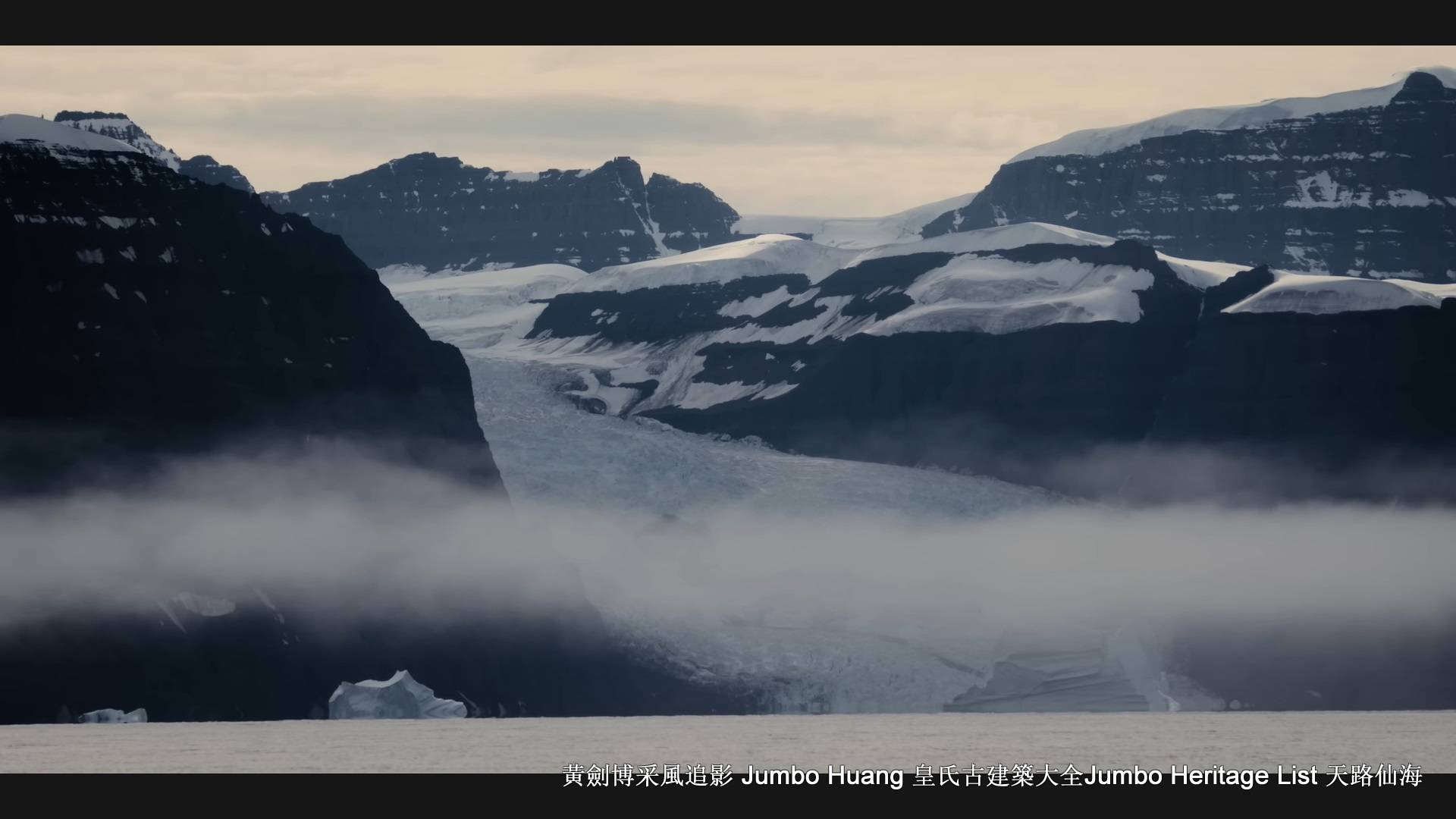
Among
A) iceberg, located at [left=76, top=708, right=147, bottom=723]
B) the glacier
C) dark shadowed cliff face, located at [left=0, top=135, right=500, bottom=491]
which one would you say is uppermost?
dark shadowed cliff face, located at [left=0, top=135, right=500, bottom=491]

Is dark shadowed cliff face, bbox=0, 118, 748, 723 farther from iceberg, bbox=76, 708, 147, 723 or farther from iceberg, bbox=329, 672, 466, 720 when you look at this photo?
iceberg, bbox=329, 672, 466, 720

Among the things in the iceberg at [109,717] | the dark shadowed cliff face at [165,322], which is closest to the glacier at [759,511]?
the dark shadowed cliff face at [165,322]

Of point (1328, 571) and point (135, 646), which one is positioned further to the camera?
point (1328, 571)

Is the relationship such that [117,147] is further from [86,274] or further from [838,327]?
[838,327]

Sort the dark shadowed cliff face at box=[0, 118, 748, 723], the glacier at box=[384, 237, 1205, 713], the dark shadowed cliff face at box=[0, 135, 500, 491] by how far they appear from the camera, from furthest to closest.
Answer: the glacier at box=[384, 237, 1205, 713] → the dark shadowed cliff face at box=[0, 135, 500, 491] → the dark shadowed cliff face at box=[0, 118, 748, 723]

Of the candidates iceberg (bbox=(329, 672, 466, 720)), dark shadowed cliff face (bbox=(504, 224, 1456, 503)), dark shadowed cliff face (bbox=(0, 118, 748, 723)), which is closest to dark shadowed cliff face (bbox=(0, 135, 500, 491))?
dark shadowed cliff face (bbox=(0, 118, 748, 723))

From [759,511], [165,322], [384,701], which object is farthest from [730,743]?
[759,511]

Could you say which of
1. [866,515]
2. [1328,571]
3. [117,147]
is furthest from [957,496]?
[117,147]

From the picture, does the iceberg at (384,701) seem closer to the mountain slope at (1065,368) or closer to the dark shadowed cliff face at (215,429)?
the dark shadowed cliff face at (215,429)
